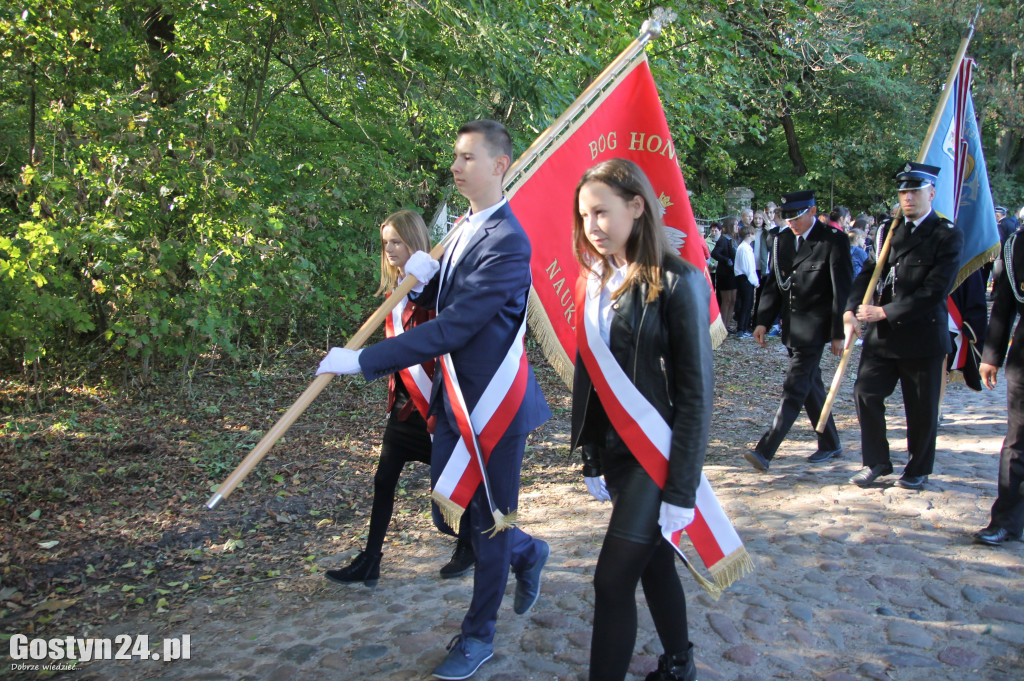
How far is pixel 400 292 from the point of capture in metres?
3.49

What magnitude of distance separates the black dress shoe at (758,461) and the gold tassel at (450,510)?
11.2 ft

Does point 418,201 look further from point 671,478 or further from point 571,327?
point 671,478

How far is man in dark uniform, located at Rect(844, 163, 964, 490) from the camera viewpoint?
17.7 ft

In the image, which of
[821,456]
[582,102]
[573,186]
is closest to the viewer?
[582,102]

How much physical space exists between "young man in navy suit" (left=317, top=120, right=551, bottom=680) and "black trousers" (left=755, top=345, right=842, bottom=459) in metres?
3.28

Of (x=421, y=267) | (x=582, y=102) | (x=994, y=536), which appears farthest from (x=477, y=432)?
(x=994, y=536)

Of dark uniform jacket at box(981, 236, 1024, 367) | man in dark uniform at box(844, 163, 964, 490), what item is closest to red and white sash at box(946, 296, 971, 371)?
man in dark uniform at box(844, 163, 964, 490)

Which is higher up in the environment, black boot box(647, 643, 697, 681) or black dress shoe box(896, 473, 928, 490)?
black dress shoe box(896, 473, 928, 490)

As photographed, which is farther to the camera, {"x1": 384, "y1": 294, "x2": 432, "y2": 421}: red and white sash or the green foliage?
the green foliage

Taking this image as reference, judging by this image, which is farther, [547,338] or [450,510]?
[547,338]

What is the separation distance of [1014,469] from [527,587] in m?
2.90

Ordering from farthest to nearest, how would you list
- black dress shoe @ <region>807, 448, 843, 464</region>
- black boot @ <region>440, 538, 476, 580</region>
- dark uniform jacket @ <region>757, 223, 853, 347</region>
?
black dress shoe @ <region>807, 448, 843, 464</region>, dark uniform jacket @ <region>757, 223, 853, 347</region>, black boot @ <region>440, 538, 476, 580</region>

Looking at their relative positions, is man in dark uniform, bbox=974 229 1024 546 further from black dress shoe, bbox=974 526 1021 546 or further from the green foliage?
the green foliage

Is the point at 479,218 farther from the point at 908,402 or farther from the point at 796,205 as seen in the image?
the point at 796,205
